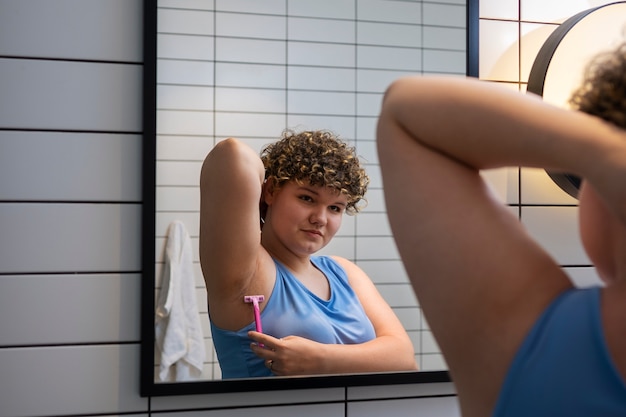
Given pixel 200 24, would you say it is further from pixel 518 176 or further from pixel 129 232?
pixel 518 176

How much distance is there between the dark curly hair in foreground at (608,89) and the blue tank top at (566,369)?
0.14 meters

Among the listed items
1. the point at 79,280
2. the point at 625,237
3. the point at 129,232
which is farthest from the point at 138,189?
the point at 625,237

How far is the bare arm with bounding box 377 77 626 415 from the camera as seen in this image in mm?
554

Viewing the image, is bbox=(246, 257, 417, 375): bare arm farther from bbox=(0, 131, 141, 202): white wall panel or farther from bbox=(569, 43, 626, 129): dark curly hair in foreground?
Answer: bbox=(569, 43, 626, 129): dark curly hair in foreground

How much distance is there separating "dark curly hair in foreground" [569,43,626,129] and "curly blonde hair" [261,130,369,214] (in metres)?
0.82

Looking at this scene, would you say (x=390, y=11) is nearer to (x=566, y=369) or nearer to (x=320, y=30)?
(x=320, y=30)

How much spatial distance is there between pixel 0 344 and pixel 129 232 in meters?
0.31

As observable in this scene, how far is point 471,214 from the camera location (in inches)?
23.1

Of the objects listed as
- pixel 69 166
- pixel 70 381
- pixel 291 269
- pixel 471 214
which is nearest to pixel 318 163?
pixel 291 269

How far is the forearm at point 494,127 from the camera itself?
1.76ft

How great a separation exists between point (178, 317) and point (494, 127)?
3.10ft

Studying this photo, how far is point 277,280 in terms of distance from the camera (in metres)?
1.38

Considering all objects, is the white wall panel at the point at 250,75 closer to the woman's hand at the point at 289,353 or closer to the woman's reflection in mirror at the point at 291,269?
the woman's reflection in mirror at the point at 291,269

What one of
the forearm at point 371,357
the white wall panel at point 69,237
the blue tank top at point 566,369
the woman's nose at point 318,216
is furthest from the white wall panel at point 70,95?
the blue tank top at point 566,369
